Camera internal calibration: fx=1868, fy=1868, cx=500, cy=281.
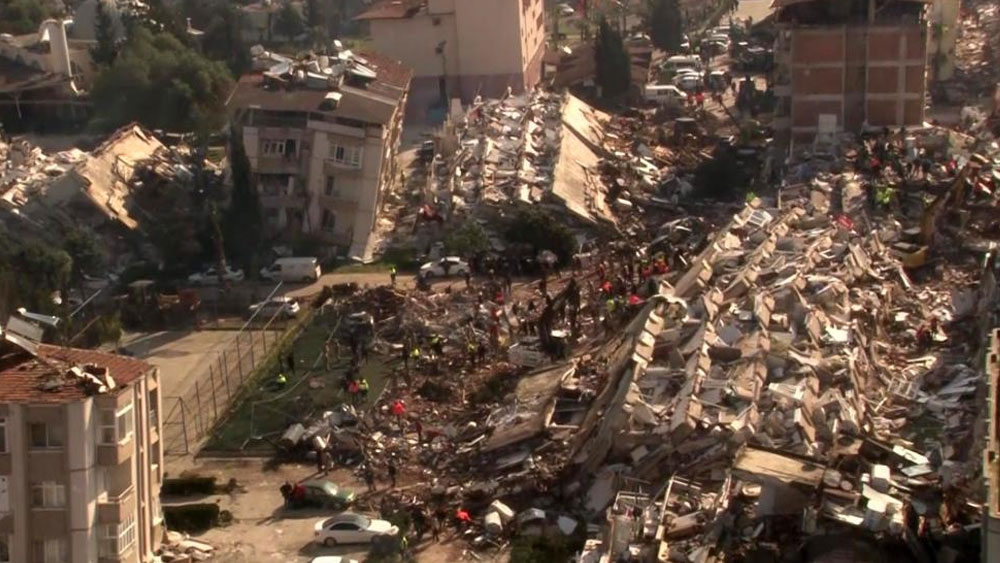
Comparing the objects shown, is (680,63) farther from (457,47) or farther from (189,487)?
(189,487)

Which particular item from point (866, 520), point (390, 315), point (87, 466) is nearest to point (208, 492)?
point (87, 466)

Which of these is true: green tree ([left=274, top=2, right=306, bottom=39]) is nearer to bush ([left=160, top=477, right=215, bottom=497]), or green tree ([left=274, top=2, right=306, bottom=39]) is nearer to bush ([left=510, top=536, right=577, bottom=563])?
bush ([left=160, top=477, right=215, bottom=497])

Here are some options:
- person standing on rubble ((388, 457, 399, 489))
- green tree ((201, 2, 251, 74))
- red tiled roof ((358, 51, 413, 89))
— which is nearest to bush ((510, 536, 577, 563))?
person standing on rubble ((388, 457, 399, 489))

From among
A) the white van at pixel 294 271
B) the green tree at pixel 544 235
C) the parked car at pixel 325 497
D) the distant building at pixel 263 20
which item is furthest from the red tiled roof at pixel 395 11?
the parked car at pixel 325 497

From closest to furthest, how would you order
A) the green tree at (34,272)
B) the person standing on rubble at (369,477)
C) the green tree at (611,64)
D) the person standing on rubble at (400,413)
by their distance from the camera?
the person standing on rubble at (369,477), the person standing on rubble at (400,413), the green tree at (34,272), the green tree at (611,64)

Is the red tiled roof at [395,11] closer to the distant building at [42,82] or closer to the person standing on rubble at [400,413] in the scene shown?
the distant building at [42,82]

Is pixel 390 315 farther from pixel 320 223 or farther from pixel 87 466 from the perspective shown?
pixel 87 466
